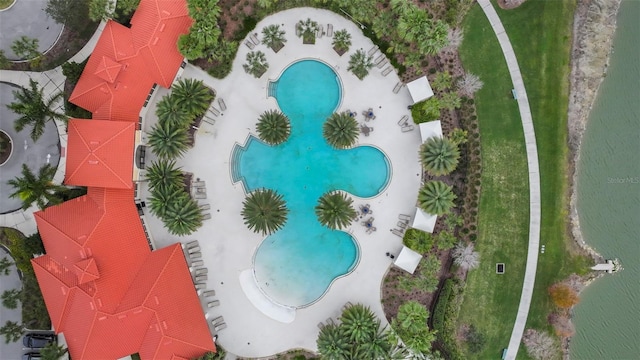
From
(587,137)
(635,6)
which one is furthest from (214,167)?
(635,6)

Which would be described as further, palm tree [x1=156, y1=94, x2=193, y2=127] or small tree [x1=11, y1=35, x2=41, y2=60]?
small tree [x1=11, y1=35, x2=41, y2=60]

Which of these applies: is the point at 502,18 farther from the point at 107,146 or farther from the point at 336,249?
the point at 107,146

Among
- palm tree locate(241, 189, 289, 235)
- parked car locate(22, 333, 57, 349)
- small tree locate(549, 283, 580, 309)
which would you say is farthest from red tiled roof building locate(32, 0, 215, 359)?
small tree locate(549, 283, 580, 309)

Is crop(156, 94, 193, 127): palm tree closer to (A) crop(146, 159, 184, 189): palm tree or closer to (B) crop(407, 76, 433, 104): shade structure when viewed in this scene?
(A) crop(146, 159, 184, 189): palm tree

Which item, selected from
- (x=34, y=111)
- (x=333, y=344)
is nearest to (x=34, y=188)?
(x=34, y=111)

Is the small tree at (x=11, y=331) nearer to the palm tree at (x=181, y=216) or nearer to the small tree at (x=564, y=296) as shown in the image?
the palm tree at (x=181, y=216)

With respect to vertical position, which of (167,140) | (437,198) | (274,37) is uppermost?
(274,37)

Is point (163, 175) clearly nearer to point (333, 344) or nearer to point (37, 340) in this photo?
point (37, 340)
